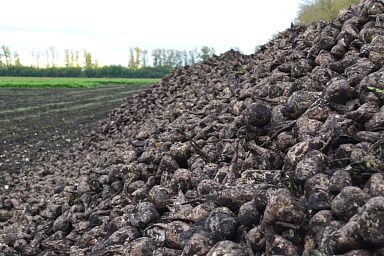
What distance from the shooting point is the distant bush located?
15.0 metres

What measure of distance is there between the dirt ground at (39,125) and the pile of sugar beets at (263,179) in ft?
20.0

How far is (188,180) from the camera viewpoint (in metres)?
3.92

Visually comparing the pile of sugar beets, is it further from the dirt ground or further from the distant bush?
the distant bush

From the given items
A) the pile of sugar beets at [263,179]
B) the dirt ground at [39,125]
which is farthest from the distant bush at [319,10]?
the pile of sugar beets at [263,179]

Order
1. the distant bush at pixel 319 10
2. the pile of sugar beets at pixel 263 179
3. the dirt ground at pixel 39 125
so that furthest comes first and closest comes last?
the distant bush at pixel 319 10 < the dirt ground at pixel 39 125 < the pile of sugar beets at pixel 263 179

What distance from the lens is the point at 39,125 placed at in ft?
55.5

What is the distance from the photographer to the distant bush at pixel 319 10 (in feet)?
49.1

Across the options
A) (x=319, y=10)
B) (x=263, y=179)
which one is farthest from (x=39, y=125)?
(x=263, y=179)

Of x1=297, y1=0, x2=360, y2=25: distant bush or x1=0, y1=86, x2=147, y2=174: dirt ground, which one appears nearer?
x1=0, y1=86, x2=147, y2=174: dirt ground

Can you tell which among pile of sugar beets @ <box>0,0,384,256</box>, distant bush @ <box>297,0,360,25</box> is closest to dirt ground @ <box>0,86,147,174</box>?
pile of sugar beets @ <box>0,0,384,256</box>

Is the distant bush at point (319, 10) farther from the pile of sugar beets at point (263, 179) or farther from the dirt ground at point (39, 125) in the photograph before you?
the pile of sugar beets at point (263, 179)

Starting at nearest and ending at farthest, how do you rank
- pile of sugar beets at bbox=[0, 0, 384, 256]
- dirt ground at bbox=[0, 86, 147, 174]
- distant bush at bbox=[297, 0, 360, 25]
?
pile of sugar beets at bbox=[0, 0, 384, 256] → dirt ground at bbox=[0, 86, 147, 174] → distant bush at bbox=[297, 0, 360, 25]

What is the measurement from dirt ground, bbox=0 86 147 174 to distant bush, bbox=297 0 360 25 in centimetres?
876

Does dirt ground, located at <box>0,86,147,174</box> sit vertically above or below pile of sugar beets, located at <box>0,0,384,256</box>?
below
